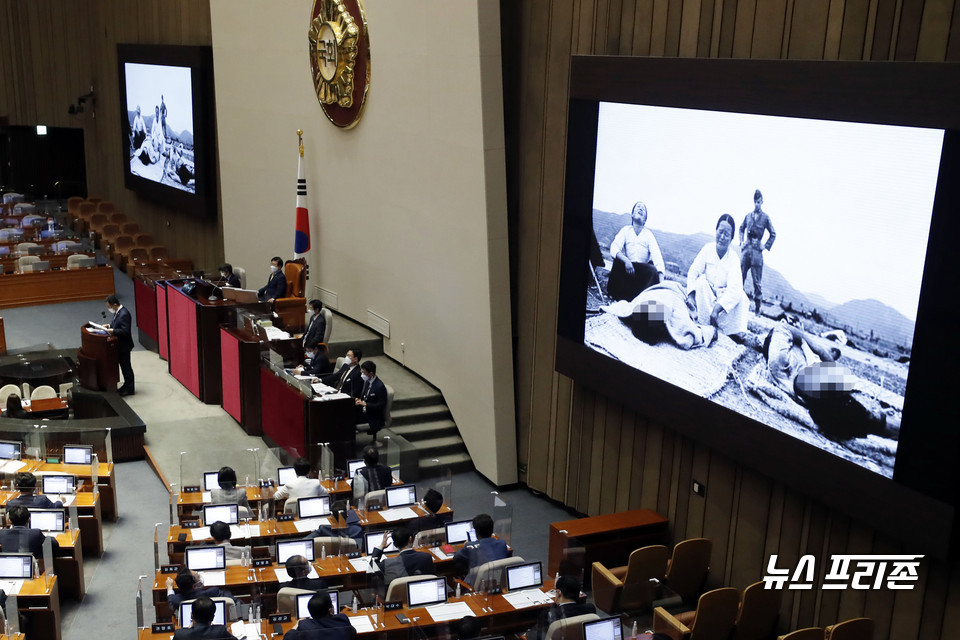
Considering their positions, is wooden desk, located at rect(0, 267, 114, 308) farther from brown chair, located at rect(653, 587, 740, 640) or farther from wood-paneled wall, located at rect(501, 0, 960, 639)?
Answer: brown chair, located at rect(653, 587, 740, 640)

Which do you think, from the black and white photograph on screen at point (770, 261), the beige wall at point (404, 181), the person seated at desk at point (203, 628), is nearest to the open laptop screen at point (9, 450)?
the beige wall at point (404, 181)

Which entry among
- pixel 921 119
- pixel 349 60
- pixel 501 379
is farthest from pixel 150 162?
pixel 921 119

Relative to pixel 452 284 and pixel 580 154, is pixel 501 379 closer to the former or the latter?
pixel 452 284

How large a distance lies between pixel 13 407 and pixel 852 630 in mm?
9159

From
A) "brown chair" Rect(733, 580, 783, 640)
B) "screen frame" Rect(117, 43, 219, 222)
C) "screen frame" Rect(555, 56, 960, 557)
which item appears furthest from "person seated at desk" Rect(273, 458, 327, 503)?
"screen frame" Rect(117, 43, 219, 222)

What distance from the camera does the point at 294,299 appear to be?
13266mm

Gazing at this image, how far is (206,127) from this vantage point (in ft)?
55.3

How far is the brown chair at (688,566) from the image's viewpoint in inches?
324

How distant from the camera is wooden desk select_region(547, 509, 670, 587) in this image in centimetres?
887

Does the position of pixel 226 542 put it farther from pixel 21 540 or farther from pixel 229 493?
pixel 21 540

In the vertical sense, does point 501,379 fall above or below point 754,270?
below

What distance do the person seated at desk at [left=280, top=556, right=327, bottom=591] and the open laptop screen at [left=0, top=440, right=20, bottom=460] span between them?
12.9 ft

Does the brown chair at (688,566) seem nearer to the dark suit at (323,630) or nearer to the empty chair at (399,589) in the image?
the empty chair at (399,589)

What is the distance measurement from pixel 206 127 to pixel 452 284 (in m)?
7.48
